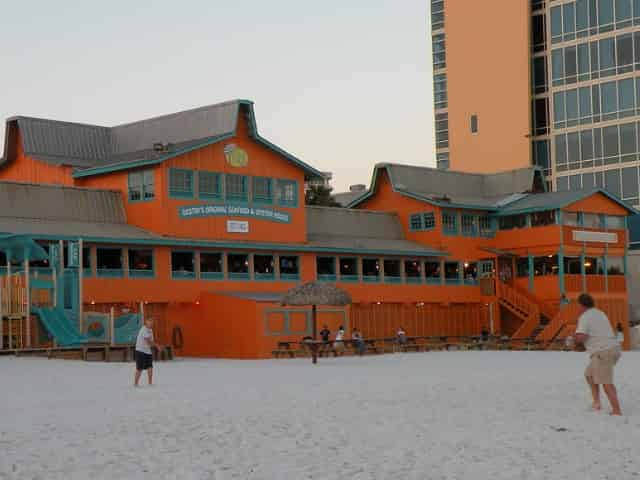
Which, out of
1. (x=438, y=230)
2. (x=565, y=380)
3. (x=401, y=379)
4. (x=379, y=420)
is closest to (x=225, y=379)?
(x=401, y=379)

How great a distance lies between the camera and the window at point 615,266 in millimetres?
58125

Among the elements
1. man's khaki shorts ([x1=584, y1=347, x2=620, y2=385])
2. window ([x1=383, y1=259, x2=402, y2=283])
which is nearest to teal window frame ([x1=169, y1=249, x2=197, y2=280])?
window ([x1=383, y1=259, x2=402, y2=283])

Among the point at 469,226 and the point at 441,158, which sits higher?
the point at 441,158

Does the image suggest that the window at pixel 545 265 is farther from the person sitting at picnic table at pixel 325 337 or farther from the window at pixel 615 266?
the person sitting at picnic table at pixel 325 337

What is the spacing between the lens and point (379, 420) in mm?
17766

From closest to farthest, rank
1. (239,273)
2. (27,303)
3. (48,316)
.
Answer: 1. (27,303)
2. (48,316)
3. (239,273)

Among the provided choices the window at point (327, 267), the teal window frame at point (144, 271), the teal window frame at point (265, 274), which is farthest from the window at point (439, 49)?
the teal window frame at point (144, 271)

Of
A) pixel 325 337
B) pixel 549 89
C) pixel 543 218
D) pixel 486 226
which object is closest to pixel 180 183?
pixel 325 337

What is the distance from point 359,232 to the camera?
55000 millimetres

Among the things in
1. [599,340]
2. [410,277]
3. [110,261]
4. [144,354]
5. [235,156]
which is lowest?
[144,354]

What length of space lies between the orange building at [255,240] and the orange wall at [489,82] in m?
23.6

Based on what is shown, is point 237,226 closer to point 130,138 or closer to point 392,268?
point 130,138

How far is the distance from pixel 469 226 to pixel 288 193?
11.1 meters

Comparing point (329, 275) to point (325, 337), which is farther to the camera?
point (329, 275)
